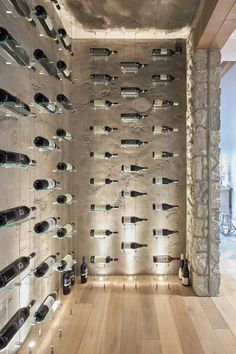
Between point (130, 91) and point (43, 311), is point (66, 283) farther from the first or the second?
point (130, 91)

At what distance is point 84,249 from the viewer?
118 inches

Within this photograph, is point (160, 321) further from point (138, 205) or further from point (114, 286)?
point (138, 205)

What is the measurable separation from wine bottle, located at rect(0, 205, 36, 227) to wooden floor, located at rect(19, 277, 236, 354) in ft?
2.88

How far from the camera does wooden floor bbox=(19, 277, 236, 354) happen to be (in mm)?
1791

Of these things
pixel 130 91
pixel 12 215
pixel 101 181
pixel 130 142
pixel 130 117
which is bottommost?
pixel 12 215

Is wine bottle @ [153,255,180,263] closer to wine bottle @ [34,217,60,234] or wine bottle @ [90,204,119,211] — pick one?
wine bottle @ [90,204,119,211]

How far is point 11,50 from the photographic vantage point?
1.44 metres

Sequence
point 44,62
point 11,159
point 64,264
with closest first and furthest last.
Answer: point 11,159 → point 44,62 → point 64,264

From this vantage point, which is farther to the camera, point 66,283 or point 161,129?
point 161,129

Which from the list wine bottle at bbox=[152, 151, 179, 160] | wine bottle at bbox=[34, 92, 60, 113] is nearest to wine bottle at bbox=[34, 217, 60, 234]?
wine bottle at bbox=[34, 92, 60, 113]

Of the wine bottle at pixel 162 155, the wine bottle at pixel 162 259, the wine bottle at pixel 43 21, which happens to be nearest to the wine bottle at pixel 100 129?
the wine bottle at pixel 162 155

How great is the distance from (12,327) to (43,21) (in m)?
1.86

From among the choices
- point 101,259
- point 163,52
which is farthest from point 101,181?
point 163,52

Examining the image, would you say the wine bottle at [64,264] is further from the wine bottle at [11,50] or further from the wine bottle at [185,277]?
the wine bottle at [11,50]
